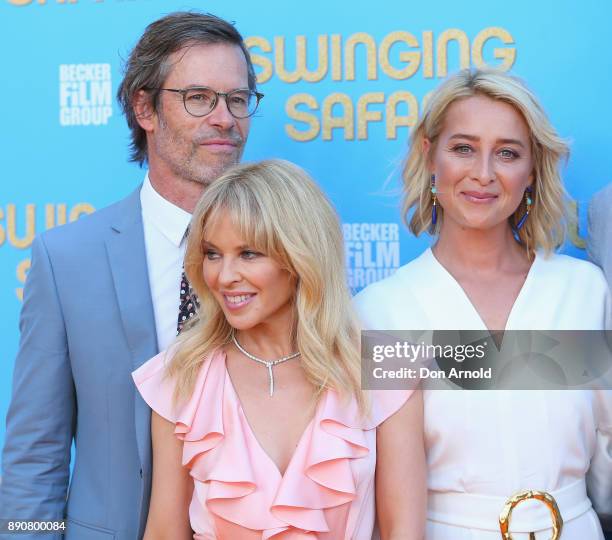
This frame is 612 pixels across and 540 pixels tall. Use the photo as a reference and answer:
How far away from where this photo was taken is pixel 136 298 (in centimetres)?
239

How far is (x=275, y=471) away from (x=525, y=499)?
2.00 feet

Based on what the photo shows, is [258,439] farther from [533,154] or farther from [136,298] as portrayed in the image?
[533,154]

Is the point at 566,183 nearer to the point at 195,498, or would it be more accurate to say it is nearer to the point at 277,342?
the point at 277,342

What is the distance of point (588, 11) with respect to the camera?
2904 mm

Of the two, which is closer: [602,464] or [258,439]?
[258,439]

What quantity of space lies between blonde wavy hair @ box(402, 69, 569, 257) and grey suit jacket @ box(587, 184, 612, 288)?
113 millimetres

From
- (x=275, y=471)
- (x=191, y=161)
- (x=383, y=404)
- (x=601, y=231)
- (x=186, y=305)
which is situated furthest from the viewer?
(x=601, y=231)

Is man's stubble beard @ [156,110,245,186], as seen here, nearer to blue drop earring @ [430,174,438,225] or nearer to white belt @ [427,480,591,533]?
blue drop earring @ [430,174,438,225]

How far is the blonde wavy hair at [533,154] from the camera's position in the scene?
2459mm

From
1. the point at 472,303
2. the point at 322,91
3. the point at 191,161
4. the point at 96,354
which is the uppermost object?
the point at 322,91

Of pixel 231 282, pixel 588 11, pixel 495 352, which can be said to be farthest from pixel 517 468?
pixel 588 11

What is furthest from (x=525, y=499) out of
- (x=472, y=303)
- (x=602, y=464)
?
(x=472, y=303)

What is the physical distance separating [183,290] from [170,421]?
0.37 m

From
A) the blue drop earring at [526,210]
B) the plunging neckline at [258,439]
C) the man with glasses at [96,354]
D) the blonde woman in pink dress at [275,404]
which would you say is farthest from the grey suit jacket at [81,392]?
the blue drop earring at [526,210]
